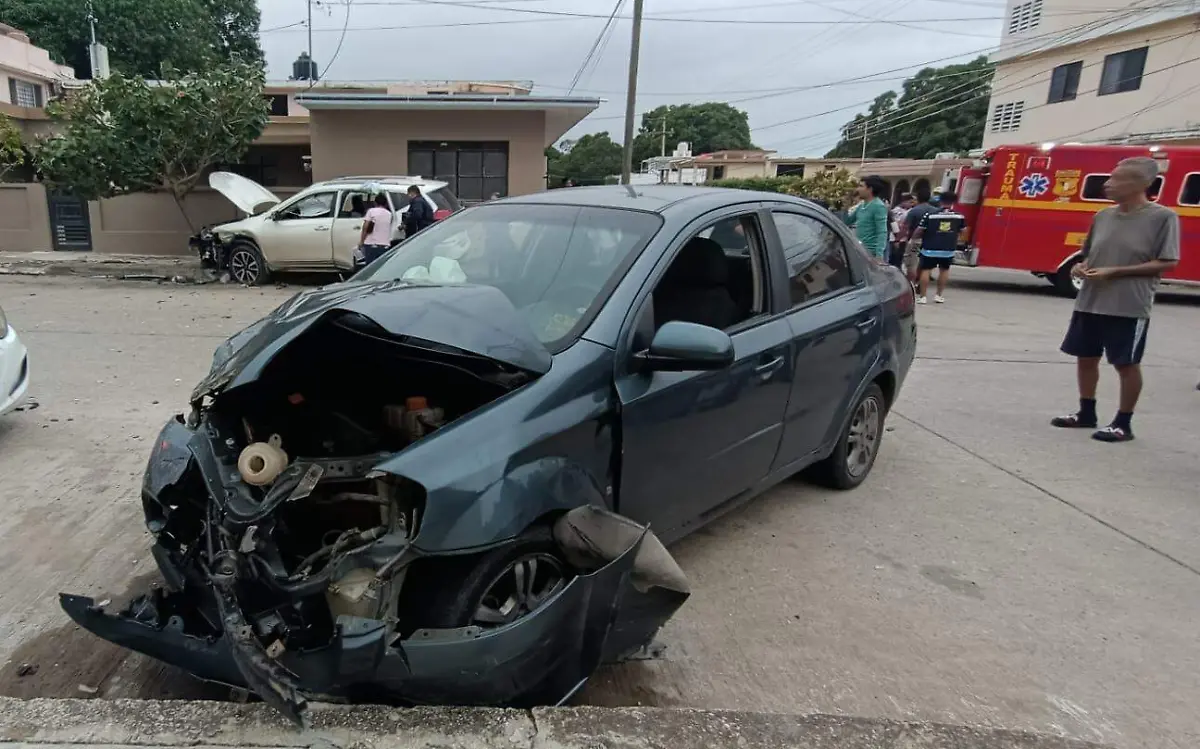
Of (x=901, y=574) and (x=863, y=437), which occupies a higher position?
(x=863, y=437)

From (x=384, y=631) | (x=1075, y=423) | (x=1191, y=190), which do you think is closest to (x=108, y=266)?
(x=384, y=631)

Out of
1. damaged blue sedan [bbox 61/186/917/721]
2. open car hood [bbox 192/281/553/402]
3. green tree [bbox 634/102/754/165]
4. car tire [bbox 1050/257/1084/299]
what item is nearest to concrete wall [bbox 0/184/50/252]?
damaged blue sedan [bbox 61/186/917/721]

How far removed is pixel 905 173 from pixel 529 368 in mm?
28888

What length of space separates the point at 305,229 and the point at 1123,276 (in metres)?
11.5

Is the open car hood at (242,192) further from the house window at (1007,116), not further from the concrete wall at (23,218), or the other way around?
the house window at (1007,116)

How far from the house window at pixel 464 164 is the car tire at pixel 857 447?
1352 centimetres

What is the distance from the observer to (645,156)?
8600 centimetres

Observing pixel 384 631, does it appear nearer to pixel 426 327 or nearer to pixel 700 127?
pixel 426 327

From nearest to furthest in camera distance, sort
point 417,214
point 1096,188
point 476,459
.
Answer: point 476,459
point 417,214
point 1096,188

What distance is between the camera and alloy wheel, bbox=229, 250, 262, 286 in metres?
13.2

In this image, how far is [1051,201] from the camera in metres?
14.1

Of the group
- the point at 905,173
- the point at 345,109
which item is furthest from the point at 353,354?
the point at 905,173

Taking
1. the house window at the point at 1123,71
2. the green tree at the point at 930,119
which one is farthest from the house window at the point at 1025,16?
the green tree at the point at 930,119

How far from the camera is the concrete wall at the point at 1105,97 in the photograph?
80.1ft
